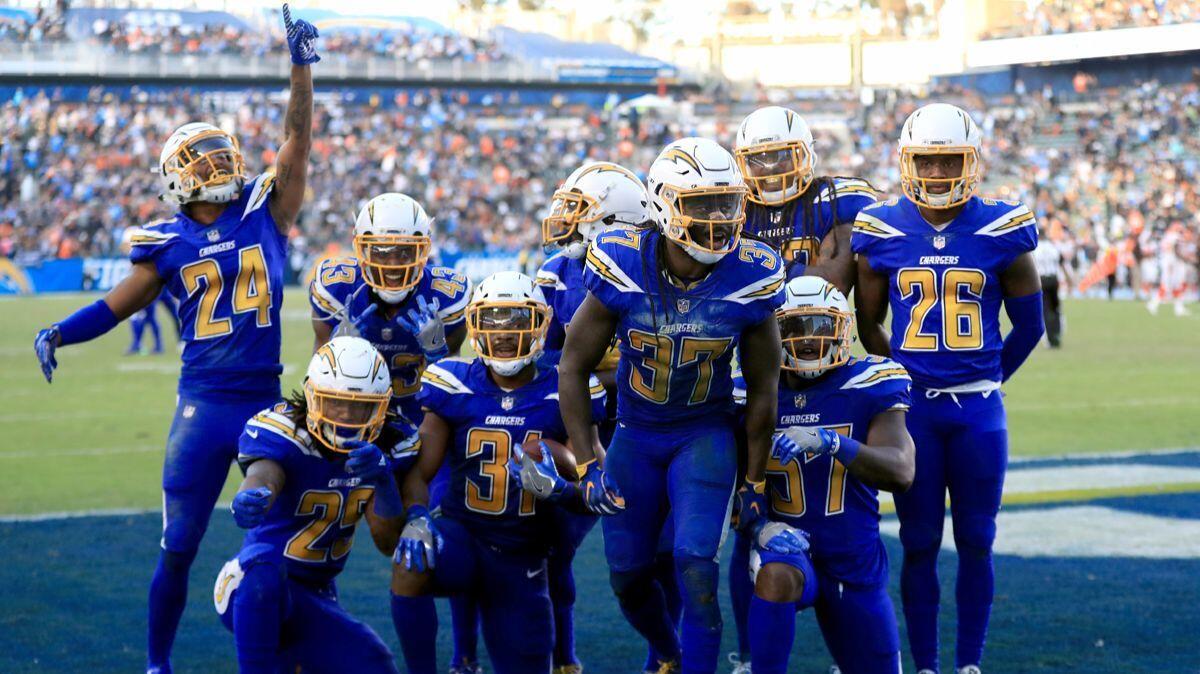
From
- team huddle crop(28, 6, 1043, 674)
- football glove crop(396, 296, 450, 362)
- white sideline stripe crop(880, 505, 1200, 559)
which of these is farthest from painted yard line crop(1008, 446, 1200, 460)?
football glove crop(396, 296, 450, 362)

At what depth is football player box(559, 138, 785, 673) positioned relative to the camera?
4719 millimetres

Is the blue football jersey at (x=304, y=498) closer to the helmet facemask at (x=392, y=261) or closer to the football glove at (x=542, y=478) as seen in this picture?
the football glove at (x=542, y=478)

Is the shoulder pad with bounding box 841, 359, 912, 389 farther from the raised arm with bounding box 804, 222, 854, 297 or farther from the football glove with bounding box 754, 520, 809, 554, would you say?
the raised arm with bounding box 804, 222, 854, 297

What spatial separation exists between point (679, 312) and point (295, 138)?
229 cm

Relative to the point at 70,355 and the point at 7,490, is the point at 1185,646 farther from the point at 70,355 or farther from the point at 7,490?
the point at 70,355

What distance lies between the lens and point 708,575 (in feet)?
15.4

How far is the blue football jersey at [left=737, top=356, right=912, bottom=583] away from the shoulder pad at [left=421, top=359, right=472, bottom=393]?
45.6 inches

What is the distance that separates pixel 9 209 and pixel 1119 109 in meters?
27.1

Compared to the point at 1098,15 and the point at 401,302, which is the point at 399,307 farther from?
the point at 1098,15

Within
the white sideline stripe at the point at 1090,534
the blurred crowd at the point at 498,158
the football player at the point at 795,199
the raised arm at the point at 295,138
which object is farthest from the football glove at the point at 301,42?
the blurred crowd at the point at 498,158

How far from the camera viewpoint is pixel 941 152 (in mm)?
5605

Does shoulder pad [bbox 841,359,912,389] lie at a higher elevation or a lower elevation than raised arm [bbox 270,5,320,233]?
lower

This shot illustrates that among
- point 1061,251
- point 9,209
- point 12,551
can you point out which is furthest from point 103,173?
point 12,551

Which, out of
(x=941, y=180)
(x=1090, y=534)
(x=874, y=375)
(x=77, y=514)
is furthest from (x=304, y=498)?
(x=1090, y=534)
